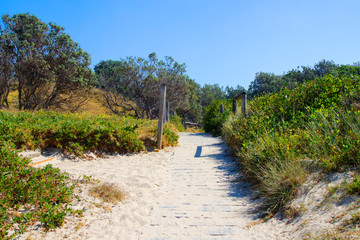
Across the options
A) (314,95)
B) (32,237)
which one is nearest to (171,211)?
(32,237)

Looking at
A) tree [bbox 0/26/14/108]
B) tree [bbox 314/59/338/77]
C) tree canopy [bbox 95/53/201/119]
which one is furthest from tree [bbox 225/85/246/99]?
tree [bbox 0/26/14/108]

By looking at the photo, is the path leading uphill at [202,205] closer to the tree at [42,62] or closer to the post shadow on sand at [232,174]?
the post shadow on sand at [232,174]

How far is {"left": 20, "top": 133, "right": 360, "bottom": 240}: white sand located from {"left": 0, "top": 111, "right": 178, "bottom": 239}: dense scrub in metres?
0.20

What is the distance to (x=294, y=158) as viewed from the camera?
3998 mm

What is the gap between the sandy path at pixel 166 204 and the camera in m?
2.94

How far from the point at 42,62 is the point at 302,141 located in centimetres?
1440

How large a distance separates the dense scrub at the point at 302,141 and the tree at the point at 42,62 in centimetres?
1259

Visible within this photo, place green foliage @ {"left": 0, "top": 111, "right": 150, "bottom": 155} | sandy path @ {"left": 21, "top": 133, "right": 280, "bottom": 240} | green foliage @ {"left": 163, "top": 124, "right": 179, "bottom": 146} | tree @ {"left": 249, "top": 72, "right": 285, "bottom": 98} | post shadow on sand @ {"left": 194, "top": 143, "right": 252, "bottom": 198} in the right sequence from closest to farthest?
sandy path @ {"left": 21, "top": 133, "right": 280, "bottom": 240}
post shadow on sand @ {"left": 194, "top": 143, "right": 252, "bottom": 198}
green foliage @ {"left": 0, "top": 111, "right": 150, "bottom": 155}
green foliage @ {"left": 163, "top": 124, "right": 179, "bottom": 146}
tree @ {"left": 249, "top": 72, "right": 285, "bottom": 98}

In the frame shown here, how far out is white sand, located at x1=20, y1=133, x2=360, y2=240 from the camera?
2869mm

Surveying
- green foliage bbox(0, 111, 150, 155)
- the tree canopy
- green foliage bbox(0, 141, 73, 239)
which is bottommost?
green foliage bbox(0, 141, 73, 239)

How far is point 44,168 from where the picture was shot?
12.3 ft

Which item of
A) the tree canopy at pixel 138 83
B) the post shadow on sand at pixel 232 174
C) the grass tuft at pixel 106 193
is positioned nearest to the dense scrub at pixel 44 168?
the grass tuft at pixel 106 193

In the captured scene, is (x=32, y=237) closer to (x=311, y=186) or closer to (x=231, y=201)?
(x=231, y=201)

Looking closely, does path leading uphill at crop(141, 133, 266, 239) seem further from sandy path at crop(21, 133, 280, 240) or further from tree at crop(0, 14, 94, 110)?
tree at crop(0, 14, 94, 110)
